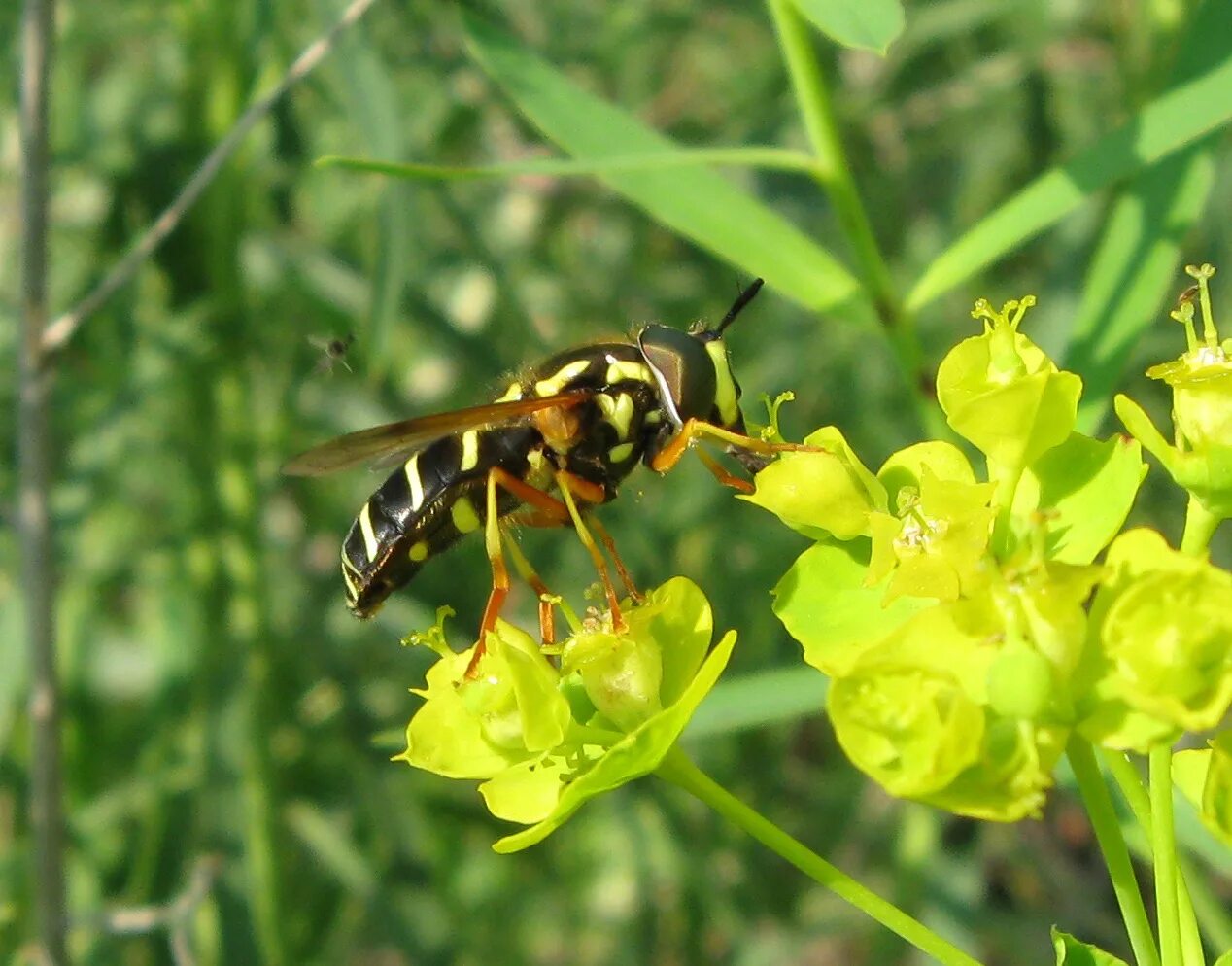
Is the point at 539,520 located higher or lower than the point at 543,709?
lower

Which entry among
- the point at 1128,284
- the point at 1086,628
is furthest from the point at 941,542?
the point at 1128,284

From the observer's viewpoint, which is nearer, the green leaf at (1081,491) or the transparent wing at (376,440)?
the green leaf at (1081,491)

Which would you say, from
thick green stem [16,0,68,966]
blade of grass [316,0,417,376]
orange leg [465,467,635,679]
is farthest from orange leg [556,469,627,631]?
thick green stem [16,0,68,966]

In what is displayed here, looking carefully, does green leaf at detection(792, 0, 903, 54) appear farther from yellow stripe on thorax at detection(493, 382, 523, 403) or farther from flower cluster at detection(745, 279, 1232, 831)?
yellow stripe on thorax at detection(493, 382, 523, 403)

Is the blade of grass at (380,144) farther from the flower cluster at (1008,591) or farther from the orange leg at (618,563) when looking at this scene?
the flower cluster at (1008,591)

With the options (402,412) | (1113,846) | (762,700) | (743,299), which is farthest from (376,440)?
(402,412)

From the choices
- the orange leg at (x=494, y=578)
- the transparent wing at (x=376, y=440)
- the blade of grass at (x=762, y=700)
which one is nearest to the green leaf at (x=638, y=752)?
the orange leg at (x=494, y=578)

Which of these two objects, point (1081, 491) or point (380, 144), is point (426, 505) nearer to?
point (380, 144)
